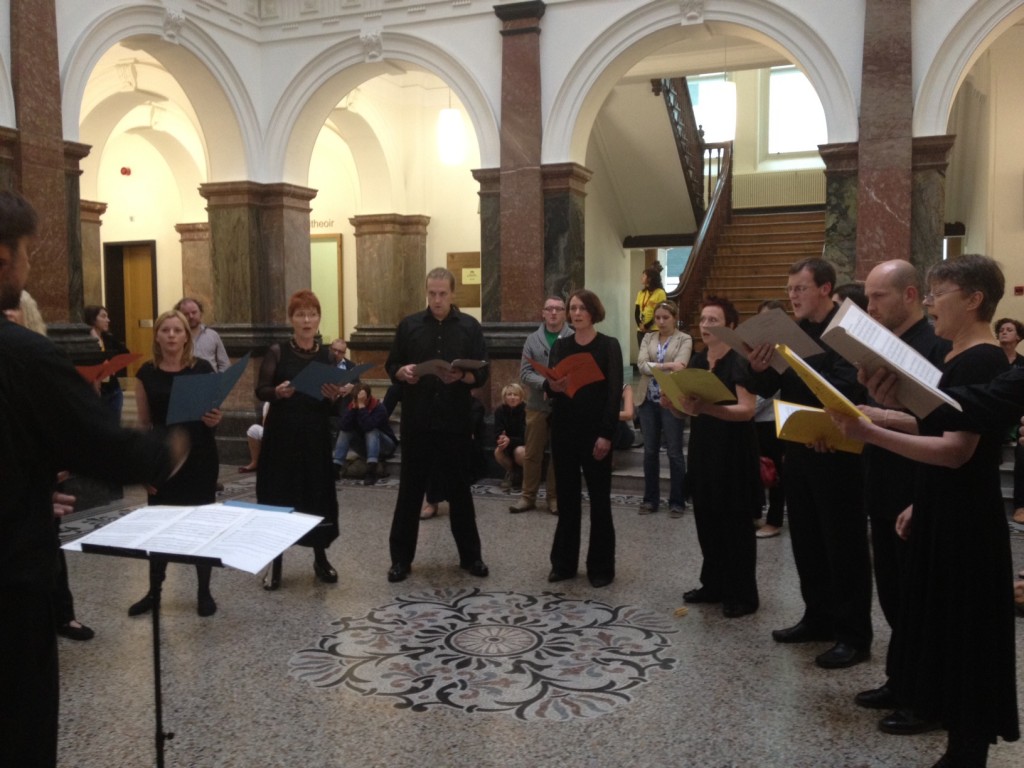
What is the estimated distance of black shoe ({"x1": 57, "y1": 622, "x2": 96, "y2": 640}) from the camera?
4391 millimetres

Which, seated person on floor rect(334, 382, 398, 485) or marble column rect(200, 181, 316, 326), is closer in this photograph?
seated person on floor rect(334, 382, 398, 485)

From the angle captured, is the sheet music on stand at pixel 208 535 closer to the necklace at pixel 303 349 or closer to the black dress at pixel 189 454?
the black dress at pixel 189 454

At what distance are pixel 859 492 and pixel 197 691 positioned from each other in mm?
2942

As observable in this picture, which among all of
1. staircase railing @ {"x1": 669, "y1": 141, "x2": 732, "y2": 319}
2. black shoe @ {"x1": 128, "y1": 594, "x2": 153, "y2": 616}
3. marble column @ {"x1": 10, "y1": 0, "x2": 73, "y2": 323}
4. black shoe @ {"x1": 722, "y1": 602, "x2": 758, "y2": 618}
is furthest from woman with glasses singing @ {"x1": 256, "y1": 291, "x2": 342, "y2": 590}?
staircase railing @ {"x1": 669, "y1": 141, "x2": 732, "y2": 319}

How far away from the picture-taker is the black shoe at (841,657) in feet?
12.9

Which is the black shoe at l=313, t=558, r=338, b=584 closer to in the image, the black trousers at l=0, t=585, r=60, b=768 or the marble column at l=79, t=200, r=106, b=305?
the black trousers at l=0, t=585, r=60, b=768

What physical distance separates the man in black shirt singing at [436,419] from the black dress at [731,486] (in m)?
1.37

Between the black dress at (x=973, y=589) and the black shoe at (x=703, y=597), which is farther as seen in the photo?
the black shoe at (x=703, y=597)

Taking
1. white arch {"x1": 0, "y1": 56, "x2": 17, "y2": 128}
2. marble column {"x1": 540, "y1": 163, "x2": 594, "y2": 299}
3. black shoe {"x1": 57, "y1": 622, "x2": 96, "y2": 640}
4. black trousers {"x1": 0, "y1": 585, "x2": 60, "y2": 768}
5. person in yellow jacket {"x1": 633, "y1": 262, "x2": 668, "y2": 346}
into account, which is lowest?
black shoe {"x1": 57, "y1": 622, "x2": 96, "y2": 640}

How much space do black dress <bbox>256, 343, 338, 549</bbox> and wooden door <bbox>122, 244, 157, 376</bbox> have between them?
440 inches

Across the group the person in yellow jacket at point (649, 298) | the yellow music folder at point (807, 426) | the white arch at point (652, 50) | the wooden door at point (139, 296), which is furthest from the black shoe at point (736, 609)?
the wooden door at point (139, 296)

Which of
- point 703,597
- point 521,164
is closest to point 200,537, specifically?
point 703,597

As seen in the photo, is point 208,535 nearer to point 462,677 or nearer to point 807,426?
point 462,677

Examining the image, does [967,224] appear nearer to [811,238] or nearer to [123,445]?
[811,238]
